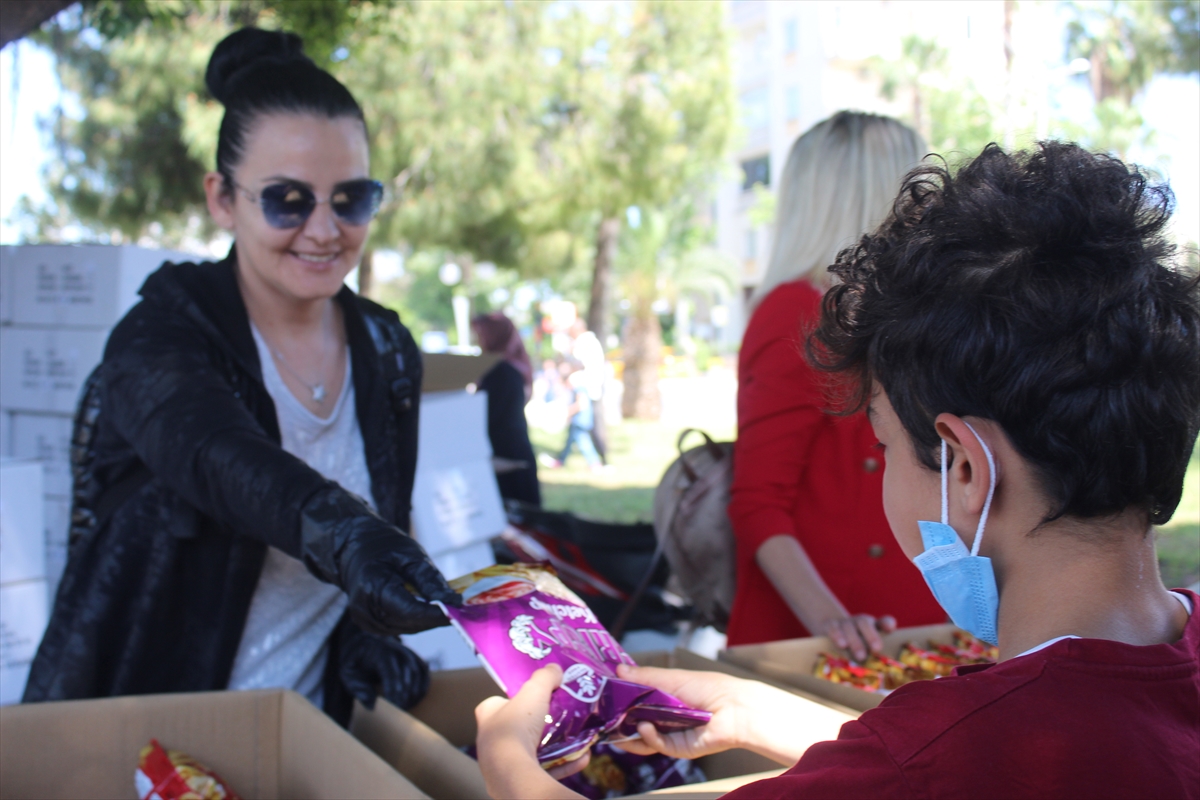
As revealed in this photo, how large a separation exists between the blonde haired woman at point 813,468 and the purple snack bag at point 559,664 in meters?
0.80

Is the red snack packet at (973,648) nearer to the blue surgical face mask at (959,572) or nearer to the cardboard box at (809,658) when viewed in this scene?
the cardboard box at (809,658)

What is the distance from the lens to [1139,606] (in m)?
0.86

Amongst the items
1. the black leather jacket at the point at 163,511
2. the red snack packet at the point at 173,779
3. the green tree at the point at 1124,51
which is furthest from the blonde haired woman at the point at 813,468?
the green tree at the point at 1124,51

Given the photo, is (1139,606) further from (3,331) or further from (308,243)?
(3,331)

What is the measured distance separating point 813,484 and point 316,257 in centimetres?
110

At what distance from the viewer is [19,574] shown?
5.92ft

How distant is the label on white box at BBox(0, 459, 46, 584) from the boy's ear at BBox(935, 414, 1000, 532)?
1668 millimetres

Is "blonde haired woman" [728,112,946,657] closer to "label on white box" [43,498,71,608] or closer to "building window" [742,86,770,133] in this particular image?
"label on white box" [43,498,71,608]

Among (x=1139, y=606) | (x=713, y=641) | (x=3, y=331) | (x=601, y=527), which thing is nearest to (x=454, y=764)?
(x=1139, y=606)

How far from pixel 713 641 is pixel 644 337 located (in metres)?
13.8

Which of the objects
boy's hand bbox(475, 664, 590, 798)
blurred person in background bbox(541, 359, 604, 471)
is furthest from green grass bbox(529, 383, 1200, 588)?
boy's hand bbox(475, 664, 590, 798)

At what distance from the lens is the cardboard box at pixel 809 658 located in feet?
5.13

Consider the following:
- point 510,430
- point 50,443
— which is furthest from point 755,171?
point 50,443

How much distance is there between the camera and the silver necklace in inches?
67.8
